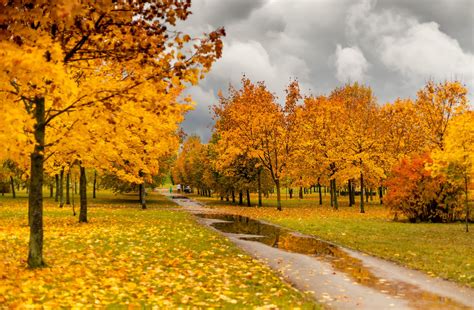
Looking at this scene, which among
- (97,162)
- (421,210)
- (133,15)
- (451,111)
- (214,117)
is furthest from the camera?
(214,117)

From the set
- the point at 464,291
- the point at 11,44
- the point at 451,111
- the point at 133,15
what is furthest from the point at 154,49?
the point at 451,111

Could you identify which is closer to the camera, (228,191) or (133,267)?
(133,267)

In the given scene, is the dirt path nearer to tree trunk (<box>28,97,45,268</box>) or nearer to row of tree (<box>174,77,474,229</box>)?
tree trunk (<box>28,97,45,268</box>)

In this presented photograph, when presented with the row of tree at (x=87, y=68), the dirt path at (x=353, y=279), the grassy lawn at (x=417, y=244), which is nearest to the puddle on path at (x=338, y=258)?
the dirt path at (x=353, y=279)

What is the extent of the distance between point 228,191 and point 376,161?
56.9 feet

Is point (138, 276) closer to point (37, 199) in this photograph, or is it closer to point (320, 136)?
point (37, 199)

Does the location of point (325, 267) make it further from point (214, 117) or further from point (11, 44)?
point (214, 117)

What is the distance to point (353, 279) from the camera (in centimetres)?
977

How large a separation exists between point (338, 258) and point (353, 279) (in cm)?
290

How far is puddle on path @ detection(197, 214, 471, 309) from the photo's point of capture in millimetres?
8078

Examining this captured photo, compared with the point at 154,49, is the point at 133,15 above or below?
above

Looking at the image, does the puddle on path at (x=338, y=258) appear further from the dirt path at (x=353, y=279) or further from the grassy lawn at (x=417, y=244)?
the grassy lawn at (x=417, y=244)

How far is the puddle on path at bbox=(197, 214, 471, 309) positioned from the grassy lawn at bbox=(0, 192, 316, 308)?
196cm

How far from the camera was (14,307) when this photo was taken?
6.60 meters
